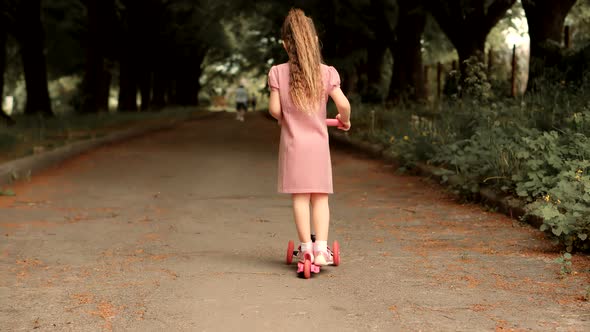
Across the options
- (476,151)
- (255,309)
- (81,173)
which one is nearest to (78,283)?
(255,309)

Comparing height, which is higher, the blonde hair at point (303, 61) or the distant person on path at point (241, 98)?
the blonde hair at point (303, 61)

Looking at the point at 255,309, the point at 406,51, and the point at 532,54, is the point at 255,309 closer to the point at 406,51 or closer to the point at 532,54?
the point at 532,54

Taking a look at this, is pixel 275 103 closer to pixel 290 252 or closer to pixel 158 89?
pixel 290 252

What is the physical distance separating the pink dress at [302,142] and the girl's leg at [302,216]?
0.12 m

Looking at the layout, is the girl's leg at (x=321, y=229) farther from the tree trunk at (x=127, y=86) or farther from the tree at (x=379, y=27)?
the tree trunk at (x=127, y=86)

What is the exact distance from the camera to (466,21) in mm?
24156

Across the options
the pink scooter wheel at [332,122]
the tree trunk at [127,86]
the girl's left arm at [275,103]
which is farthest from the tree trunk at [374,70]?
the pink scooter wheel at [332,122]

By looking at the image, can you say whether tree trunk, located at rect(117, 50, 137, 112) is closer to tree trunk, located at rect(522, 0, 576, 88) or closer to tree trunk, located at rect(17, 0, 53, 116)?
tree trunk, located at rect(17, 0, 53, 116)

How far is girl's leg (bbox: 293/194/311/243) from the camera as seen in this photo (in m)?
6.64

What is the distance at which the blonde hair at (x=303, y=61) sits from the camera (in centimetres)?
644

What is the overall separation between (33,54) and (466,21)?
13621mm

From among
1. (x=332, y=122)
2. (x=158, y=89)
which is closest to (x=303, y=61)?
(x=332, y=122)

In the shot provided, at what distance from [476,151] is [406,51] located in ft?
63.7

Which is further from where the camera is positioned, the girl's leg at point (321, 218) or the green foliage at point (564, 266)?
the girl's leg at point (321, 218)
